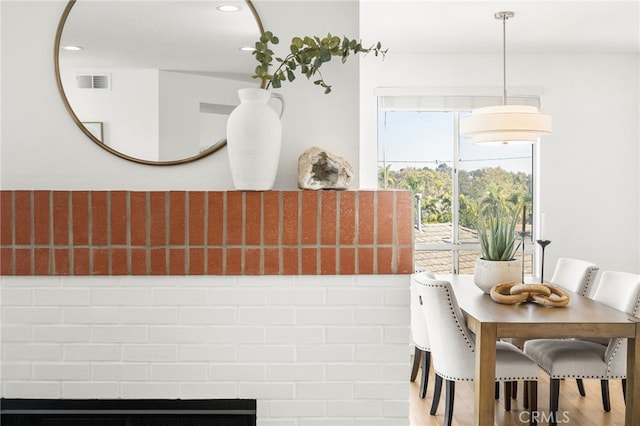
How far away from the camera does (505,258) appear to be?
3.38 metres

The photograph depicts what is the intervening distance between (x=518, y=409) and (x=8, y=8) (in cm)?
334

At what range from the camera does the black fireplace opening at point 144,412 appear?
1756mm

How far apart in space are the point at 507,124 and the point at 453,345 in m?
1.25

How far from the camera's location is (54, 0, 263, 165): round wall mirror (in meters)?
1.85

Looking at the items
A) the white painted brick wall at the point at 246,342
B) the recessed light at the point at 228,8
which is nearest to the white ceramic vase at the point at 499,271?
the white painted brick wall at the point at 246,342

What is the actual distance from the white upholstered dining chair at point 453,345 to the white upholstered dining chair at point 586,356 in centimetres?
16

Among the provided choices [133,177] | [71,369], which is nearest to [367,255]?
[133,177]

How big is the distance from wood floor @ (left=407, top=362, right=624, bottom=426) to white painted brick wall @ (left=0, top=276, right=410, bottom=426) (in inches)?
68.8

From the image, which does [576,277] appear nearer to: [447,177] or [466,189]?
[466,189]

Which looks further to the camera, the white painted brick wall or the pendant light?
the pendant light

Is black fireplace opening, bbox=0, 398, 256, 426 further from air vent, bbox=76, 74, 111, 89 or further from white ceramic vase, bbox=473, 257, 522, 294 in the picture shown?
white ceramic vase, bbox=473, 257, 522, 294

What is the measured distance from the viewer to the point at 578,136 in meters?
4.94

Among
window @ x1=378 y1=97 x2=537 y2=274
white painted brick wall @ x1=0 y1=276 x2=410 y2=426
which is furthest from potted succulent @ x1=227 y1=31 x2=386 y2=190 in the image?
window @ x1=378 y1=97 x2=537 y2=274

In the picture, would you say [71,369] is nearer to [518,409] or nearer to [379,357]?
[379,357]
